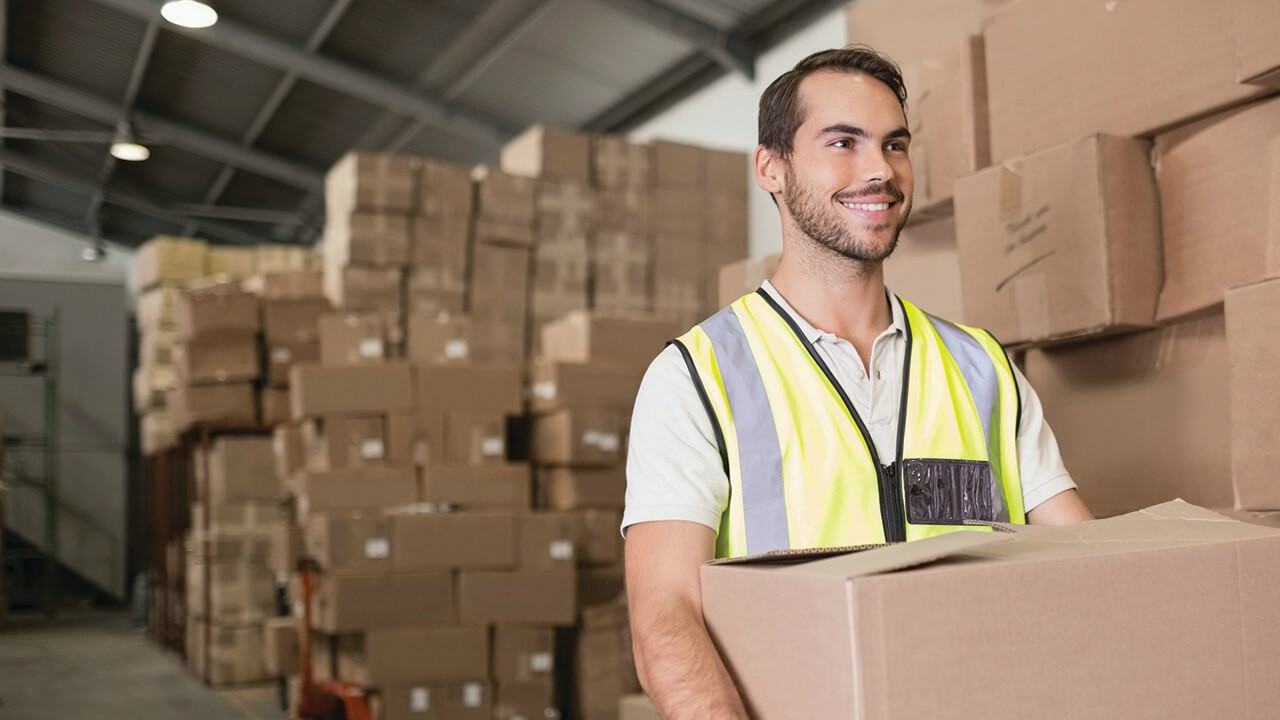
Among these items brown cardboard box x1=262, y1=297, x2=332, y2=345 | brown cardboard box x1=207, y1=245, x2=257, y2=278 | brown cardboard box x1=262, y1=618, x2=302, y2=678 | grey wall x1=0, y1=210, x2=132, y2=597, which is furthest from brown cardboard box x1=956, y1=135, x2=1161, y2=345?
grey wall x1=0, y1=210, x2=132, y2=597

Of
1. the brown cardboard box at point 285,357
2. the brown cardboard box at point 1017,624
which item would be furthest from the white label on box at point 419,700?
the brown cardboard box at point 1017,624

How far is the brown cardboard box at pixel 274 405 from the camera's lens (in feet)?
25.9

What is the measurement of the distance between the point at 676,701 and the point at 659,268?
6.06 metres

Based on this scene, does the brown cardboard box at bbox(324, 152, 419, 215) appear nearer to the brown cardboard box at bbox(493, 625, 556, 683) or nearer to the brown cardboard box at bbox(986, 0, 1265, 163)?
the brown cardboard box at bbox(493, 625, 556, 683)

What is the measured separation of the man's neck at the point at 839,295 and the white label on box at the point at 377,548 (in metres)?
4.06

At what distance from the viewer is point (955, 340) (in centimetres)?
179

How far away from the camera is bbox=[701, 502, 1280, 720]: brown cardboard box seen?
3.27 feet

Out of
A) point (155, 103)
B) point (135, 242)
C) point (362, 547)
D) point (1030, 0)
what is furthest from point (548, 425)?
point (135, 242)

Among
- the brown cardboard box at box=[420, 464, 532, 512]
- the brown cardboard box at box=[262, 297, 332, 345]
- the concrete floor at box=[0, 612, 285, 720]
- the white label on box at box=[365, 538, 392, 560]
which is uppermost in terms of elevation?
the brown cardboard box at box=[262, 297, 332, 345]

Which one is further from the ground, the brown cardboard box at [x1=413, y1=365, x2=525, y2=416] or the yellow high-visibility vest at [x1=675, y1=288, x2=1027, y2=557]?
the brown cardboard box at [x1=413, y1=365, x2=525, y2=416]

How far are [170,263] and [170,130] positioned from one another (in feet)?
6.16

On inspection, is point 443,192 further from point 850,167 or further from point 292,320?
point 850,167

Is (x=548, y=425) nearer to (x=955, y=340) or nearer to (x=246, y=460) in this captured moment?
(x=246, y=460)

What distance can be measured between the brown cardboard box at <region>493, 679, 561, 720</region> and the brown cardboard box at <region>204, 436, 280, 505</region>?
3178 mm
